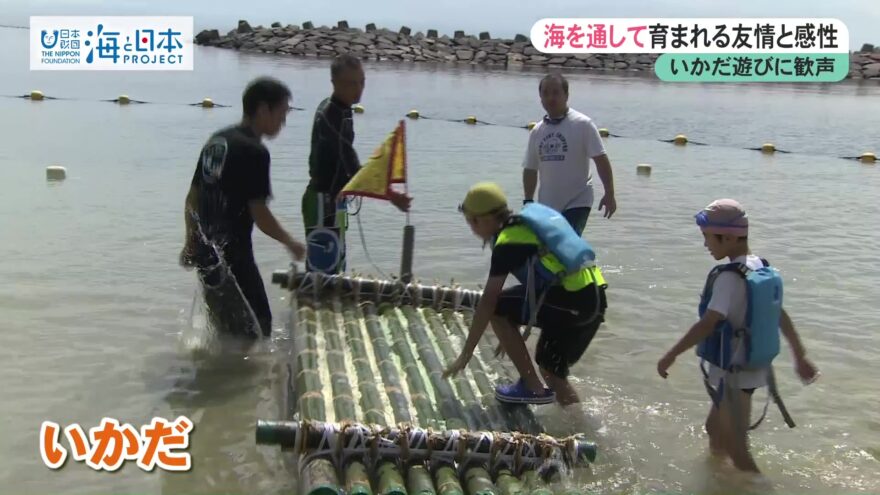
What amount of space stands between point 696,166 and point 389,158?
11.4 m

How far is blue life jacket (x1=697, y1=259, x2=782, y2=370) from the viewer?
14.1ft

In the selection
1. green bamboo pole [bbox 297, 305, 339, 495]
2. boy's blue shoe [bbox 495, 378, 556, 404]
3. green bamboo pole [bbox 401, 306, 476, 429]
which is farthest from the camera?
boy's blue shoe [bbox 495, 378, 556, 404]

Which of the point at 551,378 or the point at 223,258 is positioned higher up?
the point at 223,258

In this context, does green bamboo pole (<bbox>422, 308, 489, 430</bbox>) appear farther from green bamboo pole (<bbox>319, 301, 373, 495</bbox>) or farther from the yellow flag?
the yellow flag

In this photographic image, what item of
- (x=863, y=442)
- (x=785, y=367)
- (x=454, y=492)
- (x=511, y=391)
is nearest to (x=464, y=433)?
(x=454, y=492)

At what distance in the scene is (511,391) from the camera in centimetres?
496

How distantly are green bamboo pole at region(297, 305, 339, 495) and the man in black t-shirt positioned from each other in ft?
1.50

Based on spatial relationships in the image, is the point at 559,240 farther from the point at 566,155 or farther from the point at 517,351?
the point at 566,155

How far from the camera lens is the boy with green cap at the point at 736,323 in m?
4.30

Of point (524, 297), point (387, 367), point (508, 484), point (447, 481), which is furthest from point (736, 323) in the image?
point (387, 367)

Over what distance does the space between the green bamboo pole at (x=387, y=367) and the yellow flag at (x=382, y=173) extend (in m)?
0.85

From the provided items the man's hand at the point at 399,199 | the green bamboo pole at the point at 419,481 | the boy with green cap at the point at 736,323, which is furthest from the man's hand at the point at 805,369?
the man's hand at the point at 399,199

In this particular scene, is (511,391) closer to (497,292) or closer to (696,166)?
(497,292)

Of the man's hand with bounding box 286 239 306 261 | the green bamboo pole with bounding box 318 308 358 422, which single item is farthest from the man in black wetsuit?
the man's hand with bounding box 286 239 306 261
